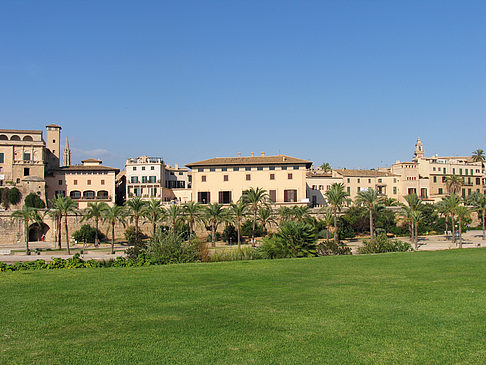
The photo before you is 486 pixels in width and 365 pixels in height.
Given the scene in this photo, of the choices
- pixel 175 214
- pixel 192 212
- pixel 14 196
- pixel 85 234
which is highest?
pixel 14 196

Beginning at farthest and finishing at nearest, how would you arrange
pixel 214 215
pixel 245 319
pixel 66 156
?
1. pixel 66 156
2. pixel 214 215
3. pixel 245 319

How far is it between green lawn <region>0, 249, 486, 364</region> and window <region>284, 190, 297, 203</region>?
187 ft

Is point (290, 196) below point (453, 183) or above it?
below

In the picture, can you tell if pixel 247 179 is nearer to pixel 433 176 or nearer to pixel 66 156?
pixel 433 176

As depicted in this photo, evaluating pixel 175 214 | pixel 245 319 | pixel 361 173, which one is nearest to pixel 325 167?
pixel 361 173

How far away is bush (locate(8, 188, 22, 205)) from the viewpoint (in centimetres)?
7375

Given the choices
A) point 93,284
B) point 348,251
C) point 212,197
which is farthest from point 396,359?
point 212,197

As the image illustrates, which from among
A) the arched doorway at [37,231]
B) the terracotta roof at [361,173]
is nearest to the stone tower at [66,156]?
the arched doorway at [37,231]

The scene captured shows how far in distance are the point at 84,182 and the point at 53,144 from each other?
623 inches

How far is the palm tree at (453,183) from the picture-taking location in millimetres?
91125

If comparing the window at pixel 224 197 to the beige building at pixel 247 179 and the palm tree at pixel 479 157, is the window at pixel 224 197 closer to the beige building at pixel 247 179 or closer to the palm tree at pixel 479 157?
the beige building at pixel 247 179

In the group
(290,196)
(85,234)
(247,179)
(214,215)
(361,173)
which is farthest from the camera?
(361,173)

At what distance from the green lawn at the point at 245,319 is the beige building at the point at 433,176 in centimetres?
7804

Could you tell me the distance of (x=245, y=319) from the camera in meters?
10.2
